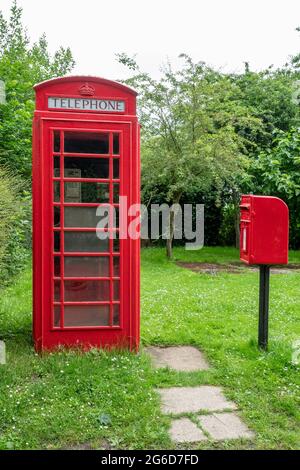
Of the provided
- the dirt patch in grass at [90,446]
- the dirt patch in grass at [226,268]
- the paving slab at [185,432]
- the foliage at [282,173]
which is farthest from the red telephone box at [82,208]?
the foliage at [282,173]

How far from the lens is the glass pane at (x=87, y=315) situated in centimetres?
496

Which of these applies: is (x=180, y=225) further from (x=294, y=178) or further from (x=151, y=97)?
(x=151, y=97)

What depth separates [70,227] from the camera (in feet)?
16.0

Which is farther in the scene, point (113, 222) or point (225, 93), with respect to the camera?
point (225, 93)

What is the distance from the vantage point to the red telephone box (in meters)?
4.82

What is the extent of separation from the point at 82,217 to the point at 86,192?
262mm

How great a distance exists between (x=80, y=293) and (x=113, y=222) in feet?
2.69

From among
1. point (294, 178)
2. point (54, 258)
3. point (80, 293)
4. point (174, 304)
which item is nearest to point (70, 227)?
point (54, 258)

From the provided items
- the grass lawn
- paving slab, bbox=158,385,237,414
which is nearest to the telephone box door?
the grass lawn

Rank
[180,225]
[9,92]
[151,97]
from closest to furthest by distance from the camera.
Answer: [9,92] < [151,97] < [180,225]

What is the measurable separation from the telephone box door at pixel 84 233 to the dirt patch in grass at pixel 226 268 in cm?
615

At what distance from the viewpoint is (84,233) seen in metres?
4.91

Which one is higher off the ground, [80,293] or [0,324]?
[80,293]

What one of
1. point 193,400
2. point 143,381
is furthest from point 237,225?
point 193,400
